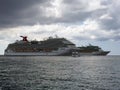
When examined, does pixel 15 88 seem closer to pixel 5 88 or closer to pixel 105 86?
pixel 5 88

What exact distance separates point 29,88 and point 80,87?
676 centimetres

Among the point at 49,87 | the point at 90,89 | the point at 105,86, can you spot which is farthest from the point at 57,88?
the point at 105,86

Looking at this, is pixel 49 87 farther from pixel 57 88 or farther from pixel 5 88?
pixel 5 88

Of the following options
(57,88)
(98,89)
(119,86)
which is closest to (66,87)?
(57,88)

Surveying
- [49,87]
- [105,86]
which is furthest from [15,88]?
[105,86]

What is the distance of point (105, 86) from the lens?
4381cm

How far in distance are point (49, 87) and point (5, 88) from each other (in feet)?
18.5

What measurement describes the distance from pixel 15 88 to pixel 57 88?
528cm

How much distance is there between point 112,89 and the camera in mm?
40844

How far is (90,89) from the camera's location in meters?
40.6

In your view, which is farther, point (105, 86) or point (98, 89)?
point (105, 86)

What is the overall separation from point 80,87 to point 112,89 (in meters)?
4.32

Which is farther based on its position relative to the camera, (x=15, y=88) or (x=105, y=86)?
(x=105, y=86)

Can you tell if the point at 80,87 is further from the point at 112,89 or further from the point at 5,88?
the point at 5,88
